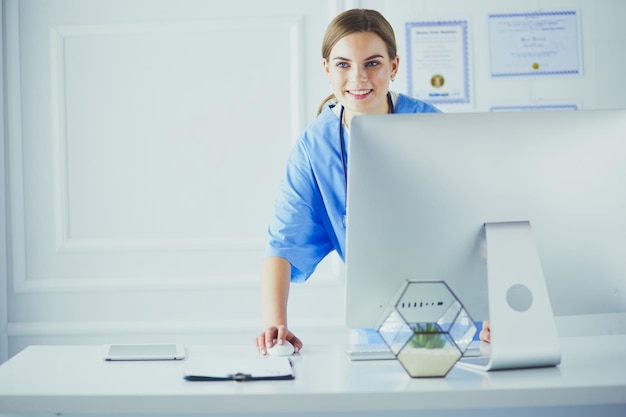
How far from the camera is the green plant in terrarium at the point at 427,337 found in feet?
3.91

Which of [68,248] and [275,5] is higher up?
[275,5]

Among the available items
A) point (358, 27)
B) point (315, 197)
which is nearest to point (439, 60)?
point (358, 27)

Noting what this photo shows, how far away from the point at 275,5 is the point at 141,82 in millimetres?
552

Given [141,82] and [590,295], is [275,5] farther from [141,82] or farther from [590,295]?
[590,295]

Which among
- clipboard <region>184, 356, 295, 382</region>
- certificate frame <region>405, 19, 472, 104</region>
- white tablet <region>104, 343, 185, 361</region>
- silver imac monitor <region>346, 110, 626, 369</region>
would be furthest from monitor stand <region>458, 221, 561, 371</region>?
certificate frame <region>405, 19, 472, 104</region>

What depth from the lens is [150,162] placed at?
8.71 feet

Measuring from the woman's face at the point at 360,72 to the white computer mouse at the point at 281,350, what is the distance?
25.8 inches

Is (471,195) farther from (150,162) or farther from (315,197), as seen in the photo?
(150,162)

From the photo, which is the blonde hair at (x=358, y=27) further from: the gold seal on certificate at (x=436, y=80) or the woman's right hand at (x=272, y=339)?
the woman's right hand at (x=272, y=339)

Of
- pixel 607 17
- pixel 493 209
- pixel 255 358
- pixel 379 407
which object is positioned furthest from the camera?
pixel 607 17

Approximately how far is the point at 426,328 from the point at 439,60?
1563mm

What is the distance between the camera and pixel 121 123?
2660mm

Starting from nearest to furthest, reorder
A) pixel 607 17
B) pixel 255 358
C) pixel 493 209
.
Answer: pixel 493 209, pixel 255 358, pixel 607 17

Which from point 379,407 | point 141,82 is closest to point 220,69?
point 141,82
